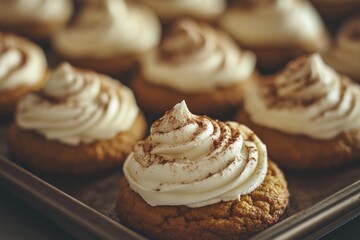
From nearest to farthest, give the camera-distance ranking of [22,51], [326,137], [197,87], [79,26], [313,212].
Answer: [313,212], [326,137], [197,87], [22,51], [79,26]

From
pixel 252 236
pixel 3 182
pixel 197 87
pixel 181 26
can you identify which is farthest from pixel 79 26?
pixel 252 236

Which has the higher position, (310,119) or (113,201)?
(310,119)

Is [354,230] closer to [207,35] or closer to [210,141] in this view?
[210,141]

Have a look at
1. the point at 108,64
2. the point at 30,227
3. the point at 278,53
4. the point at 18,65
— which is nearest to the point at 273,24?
the point at 278,53

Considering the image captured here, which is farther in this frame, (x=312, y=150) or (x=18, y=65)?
(x=18, y=65)

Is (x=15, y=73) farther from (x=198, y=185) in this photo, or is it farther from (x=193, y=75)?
(x=198, y=185)

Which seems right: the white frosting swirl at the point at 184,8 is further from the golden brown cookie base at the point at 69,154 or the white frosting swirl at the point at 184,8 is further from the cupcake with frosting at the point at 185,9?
the golden brown cookie base at the point at 69,154
